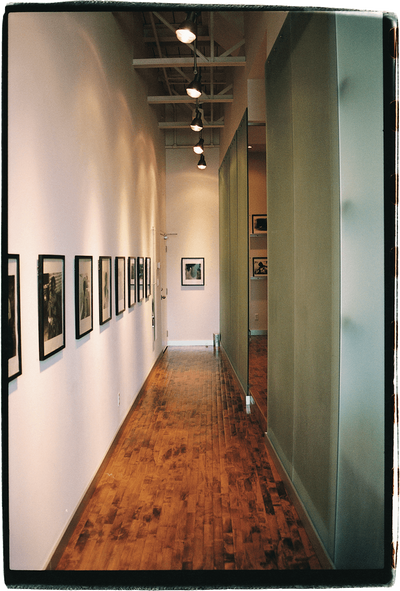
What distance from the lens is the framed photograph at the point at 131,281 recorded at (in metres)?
5.49

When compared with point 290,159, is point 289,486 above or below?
below

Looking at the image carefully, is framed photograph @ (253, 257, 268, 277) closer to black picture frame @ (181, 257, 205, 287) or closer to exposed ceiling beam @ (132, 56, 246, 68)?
black picture frame @ (181, 257, 205, 287)

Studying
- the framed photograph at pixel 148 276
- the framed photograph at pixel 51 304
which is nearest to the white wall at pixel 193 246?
the framed photograph at pixel 148 276

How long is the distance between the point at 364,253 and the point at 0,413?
192 cm

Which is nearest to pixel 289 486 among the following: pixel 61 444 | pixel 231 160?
pixel 61 444

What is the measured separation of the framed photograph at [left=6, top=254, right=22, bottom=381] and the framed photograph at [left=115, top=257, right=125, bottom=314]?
2.50 metres

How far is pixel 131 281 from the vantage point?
564cm

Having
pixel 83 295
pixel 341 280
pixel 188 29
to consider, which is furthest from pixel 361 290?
pixel 188 29

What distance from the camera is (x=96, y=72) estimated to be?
390 cm

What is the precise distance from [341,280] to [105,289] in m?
2.47

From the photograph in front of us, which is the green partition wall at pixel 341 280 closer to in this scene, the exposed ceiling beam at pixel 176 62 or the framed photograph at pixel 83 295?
the framed photograph at pixel 83 295

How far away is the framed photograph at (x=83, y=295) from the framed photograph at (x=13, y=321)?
3.30ft

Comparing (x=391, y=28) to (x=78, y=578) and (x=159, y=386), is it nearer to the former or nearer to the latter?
(x=78, y=578)

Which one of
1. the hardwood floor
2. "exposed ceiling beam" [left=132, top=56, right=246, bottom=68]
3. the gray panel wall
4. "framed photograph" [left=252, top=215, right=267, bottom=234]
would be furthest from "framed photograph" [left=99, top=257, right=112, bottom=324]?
"framed photograph" [left=252, top=215, right=267, bottom=234]
